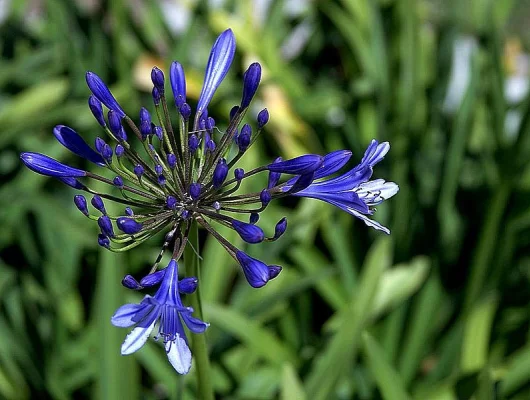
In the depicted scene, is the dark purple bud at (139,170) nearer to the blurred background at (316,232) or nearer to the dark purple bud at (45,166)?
the dark purple bud at (45,166)

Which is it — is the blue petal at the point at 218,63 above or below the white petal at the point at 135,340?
above

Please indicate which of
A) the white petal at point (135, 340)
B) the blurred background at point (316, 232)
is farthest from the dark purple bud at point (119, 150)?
the blurred background at point (316, 232)

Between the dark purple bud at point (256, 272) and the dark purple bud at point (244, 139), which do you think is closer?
the dark purple bud at point (256, 272)

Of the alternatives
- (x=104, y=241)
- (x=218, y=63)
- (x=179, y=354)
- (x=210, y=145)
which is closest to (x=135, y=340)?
(x=179, y=354)

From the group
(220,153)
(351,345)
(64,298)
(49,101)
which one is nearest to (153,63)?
(49,101)

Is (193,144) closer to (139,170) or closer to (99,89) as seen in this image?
(139,170)

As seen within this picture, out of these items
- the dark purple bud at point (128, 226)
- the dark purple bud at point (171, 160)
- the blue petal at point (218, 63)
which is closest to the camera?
the dark purple bud at point (128, 226)

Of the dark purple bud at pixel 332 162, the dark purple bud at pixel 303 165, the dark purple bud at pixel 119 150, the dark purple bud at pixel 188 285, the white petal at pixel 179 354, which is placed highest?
the dark purple bud at pixel 119 150
